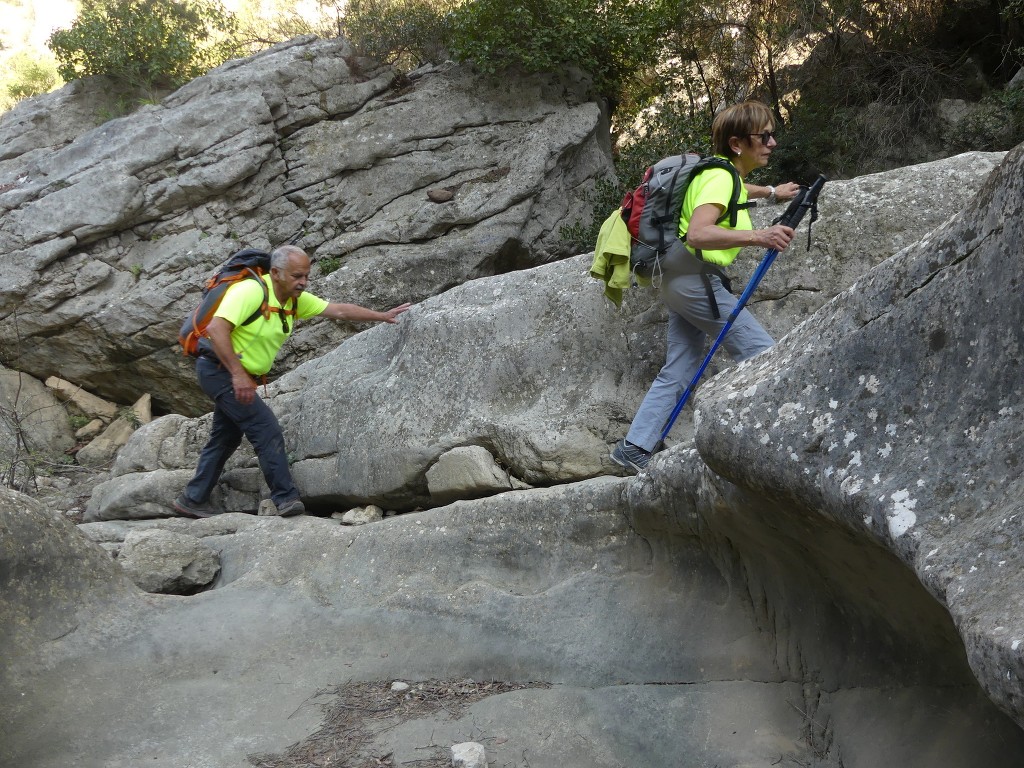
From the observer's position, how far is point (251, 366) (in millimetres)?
6320

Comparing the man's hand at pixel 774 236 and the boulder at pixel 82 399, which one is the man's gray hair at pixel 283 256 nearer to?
the man's hand at pixel 774 236

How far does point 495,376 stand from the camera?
20.2 ft

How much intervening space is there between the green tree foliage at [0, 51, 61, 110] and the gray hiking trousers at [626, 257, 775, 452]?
1356 cm

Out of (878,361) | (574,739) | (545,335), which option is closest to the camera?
(878,361)

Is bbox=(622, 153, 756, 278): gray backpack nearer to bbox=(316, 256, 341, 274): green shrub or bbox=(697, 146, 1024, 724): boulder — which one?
bbox=(697, 146, 1024, 724): boulder

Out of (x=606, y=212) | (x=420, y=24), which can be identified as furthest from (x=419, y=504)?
(x=420, y=24)

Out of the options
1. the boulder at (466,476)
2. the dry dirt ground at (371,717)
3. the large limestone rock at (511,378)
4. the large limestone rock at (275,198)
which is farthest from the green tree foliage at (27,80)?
the dry dirt ground at (371,717)

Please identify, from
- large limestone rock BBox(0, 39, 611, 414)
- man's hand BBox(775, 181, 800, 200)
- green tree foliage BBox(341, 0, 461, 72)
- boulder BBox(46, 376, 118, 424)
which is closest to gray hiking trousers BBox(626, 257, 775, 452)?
man's hand BBox(775, 181, 800, 200)

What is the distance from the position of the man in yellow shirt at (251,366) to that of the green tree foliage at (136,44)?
7.30m

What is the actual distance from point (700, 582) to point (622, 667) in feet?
1.76

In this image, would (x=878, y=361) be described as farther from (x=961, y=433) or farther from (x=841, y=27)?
(x=841, y=27)

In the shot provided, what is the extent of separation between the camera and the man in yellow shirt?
6.13 m

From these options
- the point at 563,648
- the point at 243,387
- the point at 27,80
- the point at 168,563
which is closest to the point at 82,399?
the point at 243,387

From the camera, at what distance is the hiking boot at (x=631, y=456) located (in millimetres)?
5188
